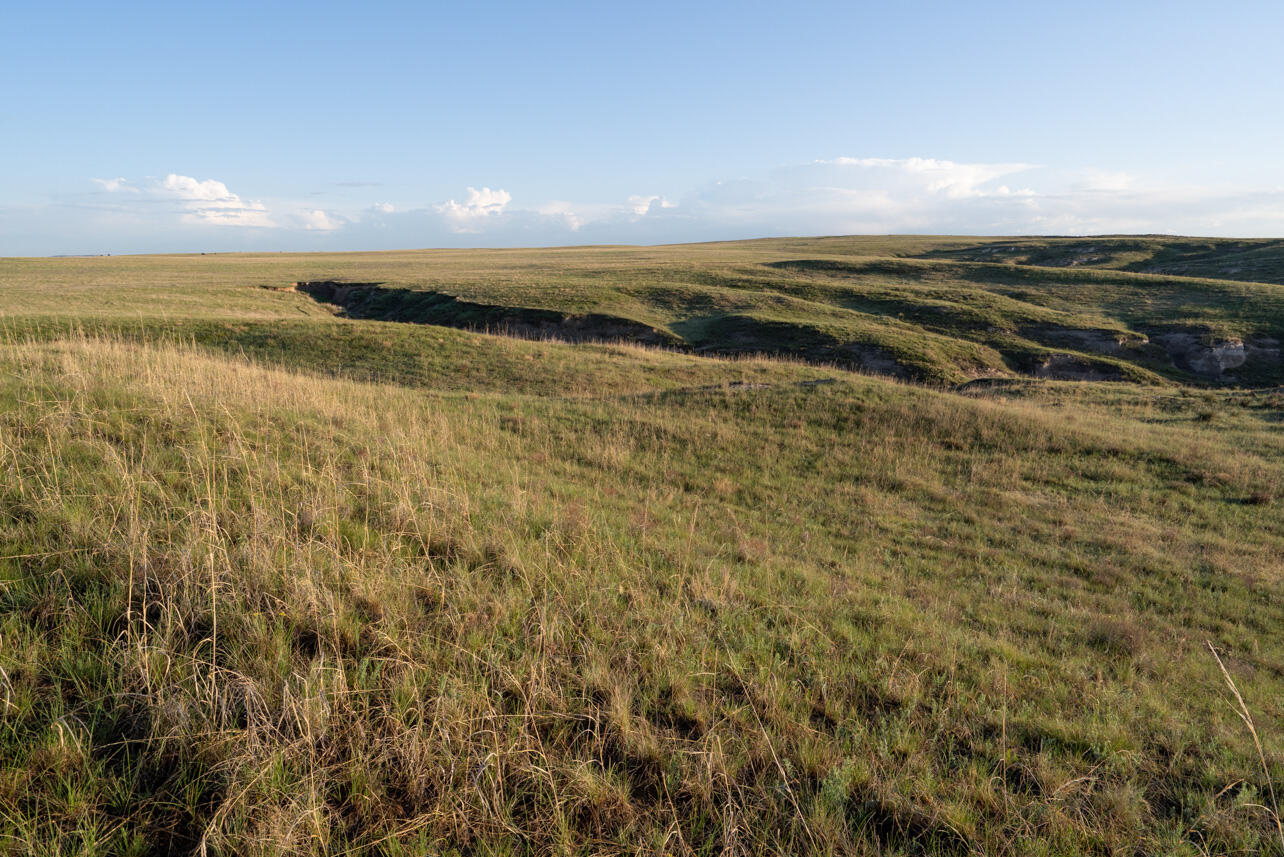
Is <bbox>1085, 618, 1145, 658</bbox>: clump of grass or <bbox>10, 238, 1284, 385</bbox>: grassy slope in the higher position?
<bbox>10, 238, 1284, 385</bbox>: grassy slope

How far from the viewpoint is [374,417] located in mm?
10250

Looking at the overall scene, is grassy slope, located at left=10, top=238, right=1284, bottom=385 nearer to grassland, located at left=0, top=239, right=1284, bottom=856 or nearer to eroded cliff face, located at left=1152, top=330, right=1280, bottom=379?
eroded cliff face, located at left=1152, top=330, right=1280, bottom=379

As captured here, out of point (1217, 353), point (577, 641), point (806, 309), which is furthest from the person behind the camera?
point (806, 309)

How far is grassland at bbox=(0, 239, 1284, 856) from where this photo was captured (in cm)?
297

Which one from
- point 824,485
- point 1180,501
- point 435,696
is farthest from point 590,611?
point 1180,501

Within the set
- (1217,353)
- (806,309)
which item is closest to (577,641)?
(806,309)

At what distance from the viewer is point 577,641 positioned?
4.30m

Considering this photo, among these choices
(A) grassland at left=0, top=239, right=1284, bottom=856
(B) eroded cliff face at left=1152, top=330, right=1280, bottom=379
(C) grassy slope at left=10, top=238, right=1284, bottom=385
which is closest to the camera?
(A) grassland at left=0, top=239, right=1284, bottom=856

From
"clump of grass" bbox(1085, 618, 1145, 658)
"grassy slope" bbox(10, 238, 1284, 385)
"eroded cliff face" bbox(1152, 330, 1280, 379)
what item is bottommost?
"clump of grass" bbox(1085, 618, 1145, 658)

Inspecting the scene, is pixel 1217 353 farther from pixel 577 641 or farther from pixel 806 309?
pixel 577 641

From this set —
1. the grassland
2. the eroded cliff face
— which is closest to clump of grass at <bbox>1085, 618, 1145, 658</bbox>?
the grassland

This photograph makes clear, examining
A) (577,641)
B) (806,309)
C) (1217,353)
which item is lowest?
(1217,353)

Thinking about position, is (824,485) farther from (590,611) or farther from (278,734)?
(278,734)

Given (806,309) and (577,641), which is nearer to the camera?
(577,641)
